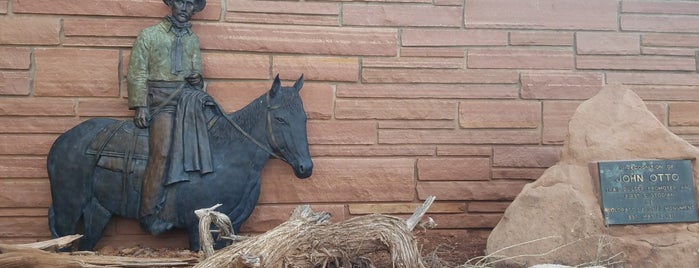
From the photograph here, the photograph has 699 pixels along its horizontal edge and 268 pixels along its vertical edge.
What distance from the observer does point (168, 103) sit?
13.8ft

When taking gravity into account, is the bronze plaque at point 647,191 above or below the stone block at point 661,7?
below

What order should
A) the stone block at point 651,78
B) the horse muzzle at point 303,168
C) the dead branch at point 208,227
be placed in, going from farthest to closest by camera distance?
the stone block at point 651,78 < the horse muzzle at point 303,168 < the dead branch at point 208,227

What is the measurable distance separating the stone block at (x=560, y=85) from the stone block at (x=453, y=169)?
687 mm

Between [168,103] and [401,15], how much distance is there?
194 cm

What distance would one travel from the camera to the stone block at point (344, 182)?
457 cm

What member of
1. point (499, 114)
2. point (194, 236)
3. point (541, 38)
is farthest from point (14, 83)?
point (541, 38)

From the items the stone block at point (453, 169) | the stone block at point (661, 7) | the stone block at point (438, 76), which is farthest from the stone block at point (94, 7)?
the stone block at point (661, 7)

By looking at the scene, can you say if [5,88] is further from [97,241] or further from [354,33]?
[354,33]

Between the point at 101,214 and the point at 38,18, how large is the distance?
Answer: 1554mm

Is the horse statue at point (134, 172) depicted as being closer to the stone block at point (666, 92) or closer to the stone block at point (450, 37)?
the stone block at point (450, 37)

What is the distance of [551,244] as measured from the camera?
3.92m

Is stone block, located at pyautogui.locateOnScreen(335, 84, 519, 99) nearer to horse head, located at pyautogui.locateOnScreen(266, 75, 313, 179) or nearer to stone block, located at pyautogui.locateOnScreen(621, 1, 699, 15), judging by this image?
horse head, located at pyautogui.locateOnScreen(266, 75, 313, 179)

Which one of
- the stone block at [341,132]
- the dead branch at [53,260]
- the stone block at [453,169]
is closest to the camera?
the dead branch at [53,260]

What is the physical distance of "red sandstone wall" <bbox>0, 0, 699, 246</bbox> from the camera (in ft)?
14.4
